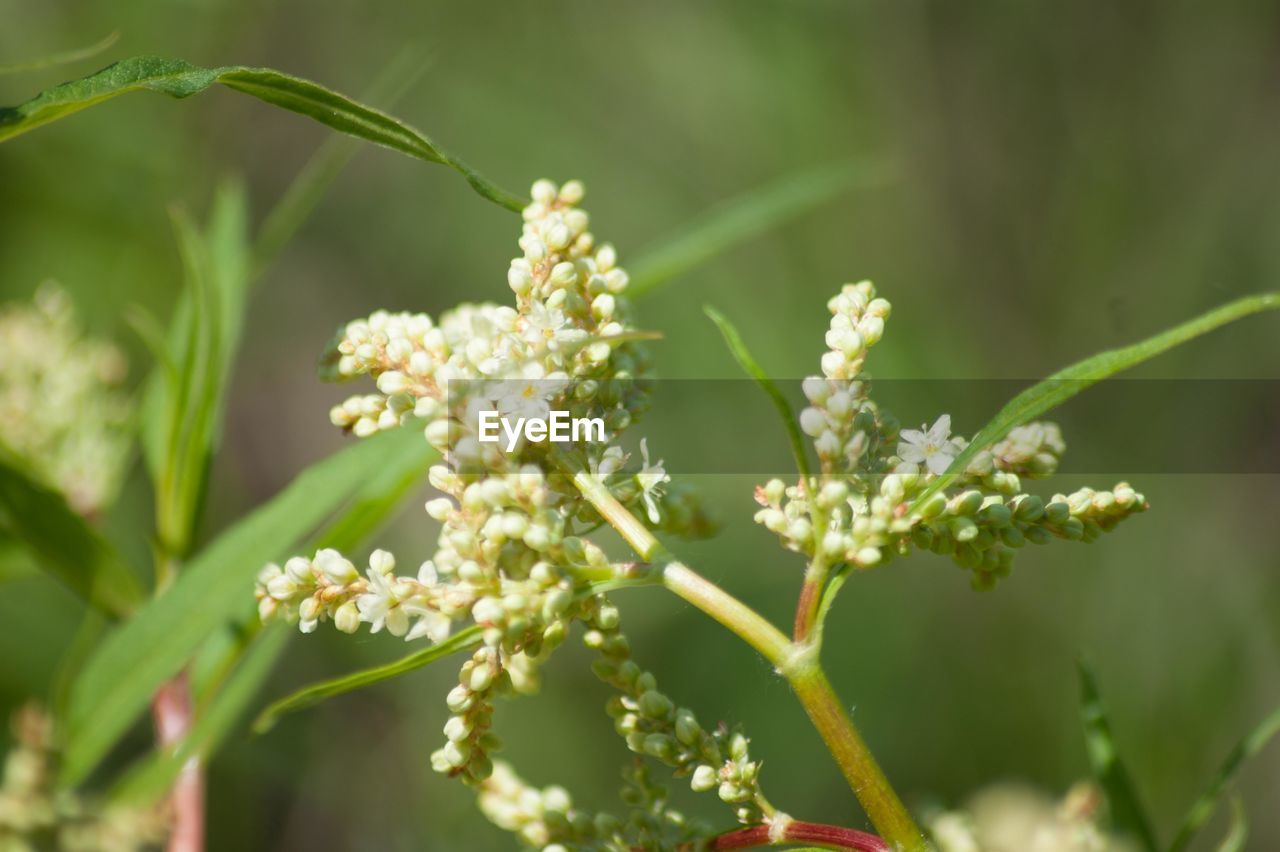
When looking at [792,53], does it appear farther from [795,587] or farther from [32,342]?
[32,342]

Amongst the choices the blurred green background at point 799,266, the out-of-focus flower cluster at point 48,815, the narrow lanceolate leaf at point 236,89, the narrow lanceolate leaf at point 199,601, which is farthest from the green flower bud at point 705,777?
the blurred green background at point 799,266

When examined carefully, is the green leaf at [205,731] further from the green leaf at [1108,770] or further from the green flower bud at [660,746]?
the green leaf at [1108,770]

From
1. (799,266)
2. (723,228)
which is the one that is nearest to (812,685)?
(723,228)

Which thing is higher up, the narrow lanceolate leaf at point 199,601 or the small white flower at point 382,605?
the small white flower at point 382,605

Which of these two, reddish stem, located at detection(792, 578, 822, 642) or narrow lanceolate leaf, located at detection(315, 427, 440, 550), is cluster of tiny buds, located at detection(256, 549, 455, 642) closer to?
reddish stem, located at detection(792, 578, 822, 642)

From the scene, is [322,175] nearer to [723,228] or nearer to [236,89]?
[723,228]

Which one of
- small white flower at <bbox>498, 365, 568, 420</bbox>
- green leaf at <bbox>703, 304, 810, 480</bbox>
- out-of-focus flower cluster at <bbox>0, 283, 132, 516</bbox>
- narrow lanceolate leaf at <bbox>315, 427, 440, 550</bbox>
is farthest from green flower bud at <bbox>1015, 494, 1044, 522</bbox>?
out-of-focus flower cluster at <bbox>0, 283, 132, 516</bbox>
